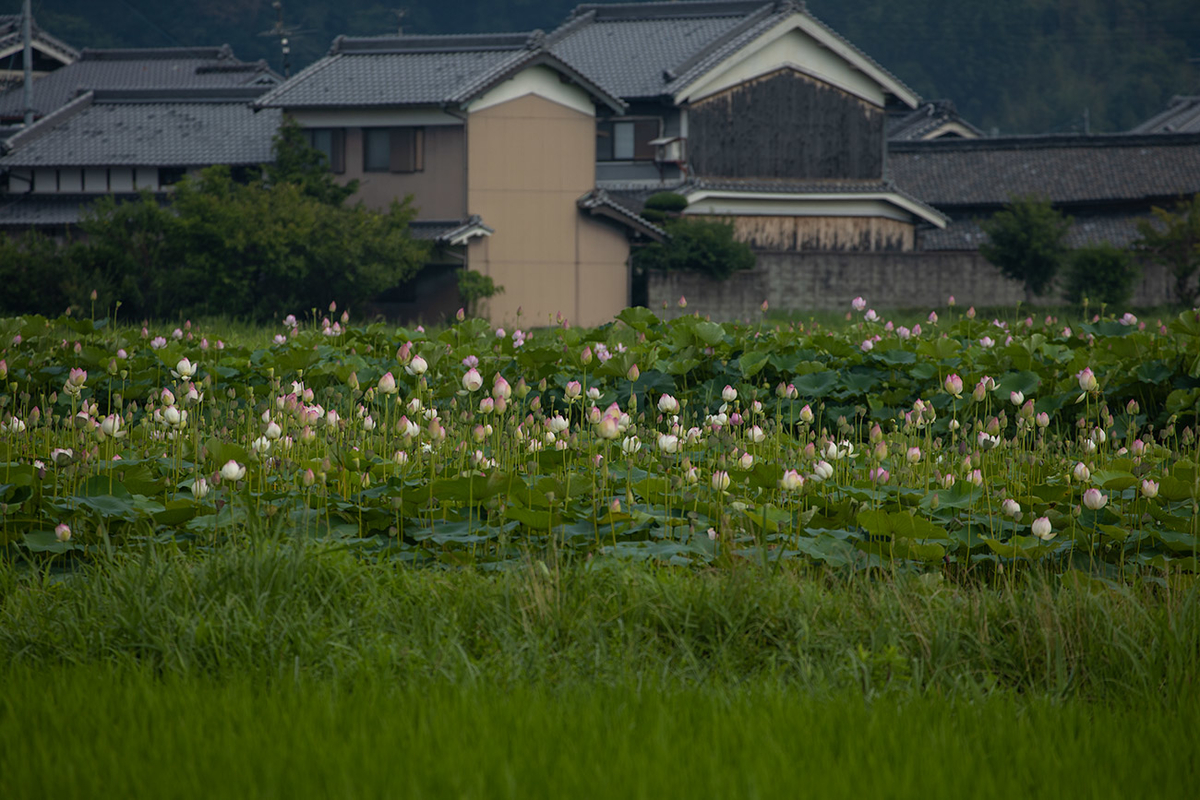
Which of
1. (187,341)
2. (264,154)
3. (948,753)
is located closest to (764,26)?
(264,154)

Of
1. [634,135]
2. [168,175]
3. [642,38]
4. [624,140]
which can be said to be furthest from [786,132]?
[168,175]

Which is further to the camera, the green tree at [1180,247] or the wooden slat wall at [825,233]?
the wooden slat wall at [825,233]

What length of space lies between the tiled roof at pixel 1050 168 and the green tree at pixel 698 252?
33.9ft

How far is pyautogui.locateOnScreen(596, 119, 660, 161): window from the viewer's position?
2902 centimetres

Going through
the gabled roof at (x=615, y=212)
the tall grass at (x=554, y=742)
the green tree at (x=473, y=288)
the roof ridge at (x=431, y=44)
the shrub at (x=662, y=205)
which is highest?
the roof ridge at (x=431, y=44)

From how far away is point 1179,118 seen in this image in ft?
136

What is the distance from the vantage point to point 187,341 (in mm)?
8469

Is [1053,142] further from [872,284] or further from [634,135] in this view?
[634,135]

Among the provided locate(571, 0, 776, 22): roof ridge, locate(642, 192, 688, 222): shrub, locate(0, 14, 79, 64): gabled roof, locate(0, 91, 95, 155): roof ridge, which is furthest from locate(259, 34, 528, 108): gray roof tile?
locate(0, 14, 79, 64): gabled roof

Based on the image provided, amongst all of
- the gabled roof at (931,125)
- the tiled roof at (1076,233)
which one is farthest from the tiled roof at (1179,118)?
the tiled roof at (1076,233)

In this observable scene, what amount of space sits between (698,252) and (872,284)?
191 inches

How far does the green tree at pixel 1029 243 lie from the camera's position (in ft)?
84.9

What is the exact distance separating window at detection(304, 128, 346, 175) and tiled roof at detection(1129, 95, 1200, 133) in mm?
30412

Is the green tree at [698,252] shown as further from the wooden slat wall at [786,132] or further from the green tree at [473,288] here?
the green tree at [473,288]
